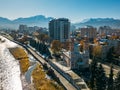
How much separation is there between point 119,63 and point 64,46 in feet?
65.6

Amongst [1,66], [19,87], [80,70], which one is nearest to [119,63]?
[80,70]

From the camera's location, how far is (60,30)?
76.6m

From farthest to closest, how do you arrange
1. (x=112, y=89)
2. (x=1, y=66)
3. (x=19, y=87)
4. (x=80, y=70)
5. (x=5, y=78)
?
(x=80, y=70), (x=1, y=66), (x=5, y=78), (x=112, y=89), (x=19, y=87)

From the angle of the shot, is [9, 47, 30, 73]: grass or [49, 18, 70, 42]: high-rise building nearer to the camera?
[9, 47, 30, 73]: grass

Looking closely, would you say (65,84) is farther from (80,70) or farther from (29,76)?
(80,70)

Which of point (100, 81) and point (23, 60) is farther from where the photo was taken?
point (23, 60)

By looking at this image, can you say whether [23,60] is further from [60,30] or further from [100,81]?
[60,30]

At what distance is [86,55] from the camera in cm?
4153

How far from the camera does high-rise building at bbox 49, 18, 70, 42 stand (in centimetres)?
7600

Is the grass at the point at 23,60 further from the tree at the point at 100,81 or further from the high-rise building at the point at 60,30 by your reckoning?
the high-rise building at the point at 60,30

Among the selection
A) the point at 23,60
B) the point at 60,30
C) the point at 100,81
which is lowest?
the point at 23,60

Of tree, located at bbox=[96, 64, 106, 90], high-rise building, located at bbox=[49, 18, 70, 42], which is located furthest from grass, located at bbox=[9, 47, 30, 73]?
high-rise building, located at bbox=[49, 18, 70, 42]

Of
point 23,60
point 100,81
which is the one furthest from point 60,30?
point 100,81

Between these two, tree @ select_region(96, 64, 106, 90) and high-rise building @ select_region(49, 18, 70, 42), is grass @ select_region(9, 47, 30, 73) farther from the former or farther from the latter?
high-rise building @ select_region(49, 18, 70, 42)
